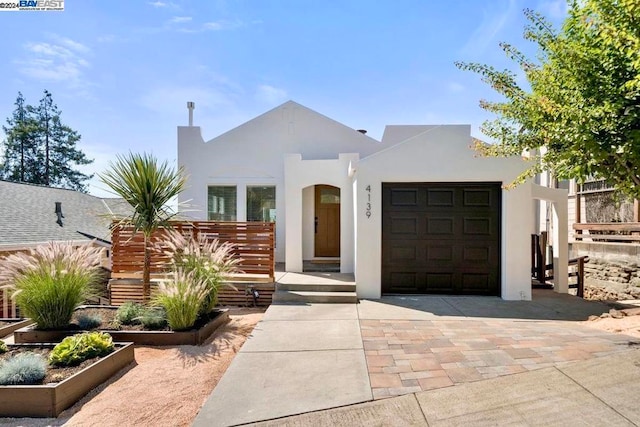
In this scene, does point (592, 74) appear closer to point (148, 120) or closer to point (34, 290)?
point (34, 290)

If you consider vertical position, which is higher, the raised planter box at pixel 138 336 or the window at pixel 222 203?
the window at pixel 222 203

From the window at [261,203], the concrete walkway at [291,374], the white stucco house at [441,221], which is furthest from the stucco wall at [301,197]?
the concrete walkway at [291,374]

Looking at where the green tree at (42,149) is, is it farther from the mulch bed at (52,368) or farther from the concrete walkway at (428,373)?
the concrete walkway at (428,373)

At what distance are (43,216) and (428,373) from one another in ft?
54.3

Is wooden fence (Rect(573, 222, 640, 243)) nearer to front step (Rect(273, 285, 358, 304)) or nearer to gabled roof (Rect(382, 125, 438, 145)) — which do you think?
gabled roof (Rect(382, 125, 438, 145))

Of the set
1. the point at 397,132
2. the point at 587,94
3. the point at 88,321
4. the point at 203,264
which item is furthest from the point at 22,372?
the point at 397,132

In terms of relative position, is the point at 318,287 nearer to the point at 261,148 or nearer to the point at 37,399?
the point at 37,399

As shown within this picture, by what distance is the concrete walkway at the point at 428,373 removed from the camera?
3072mm

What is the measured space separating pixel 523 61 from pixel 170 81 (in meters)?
10.8

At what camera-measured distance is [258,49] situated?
10500mm

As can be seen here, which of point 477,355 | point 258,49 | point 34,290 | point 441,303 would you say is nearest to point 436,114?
point 258,49

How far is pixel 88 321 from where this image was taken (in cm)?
565

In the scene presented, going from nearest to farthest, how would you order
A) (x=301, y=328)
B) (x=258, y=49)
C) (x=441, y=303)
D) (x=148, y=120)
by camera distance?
1. (x=301, y=328)
2. (x=441, y=303)
3. (x=258, y=49)
4. (x=148, y=120)

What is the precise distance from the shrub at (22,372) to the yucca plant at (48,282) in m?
1.85
